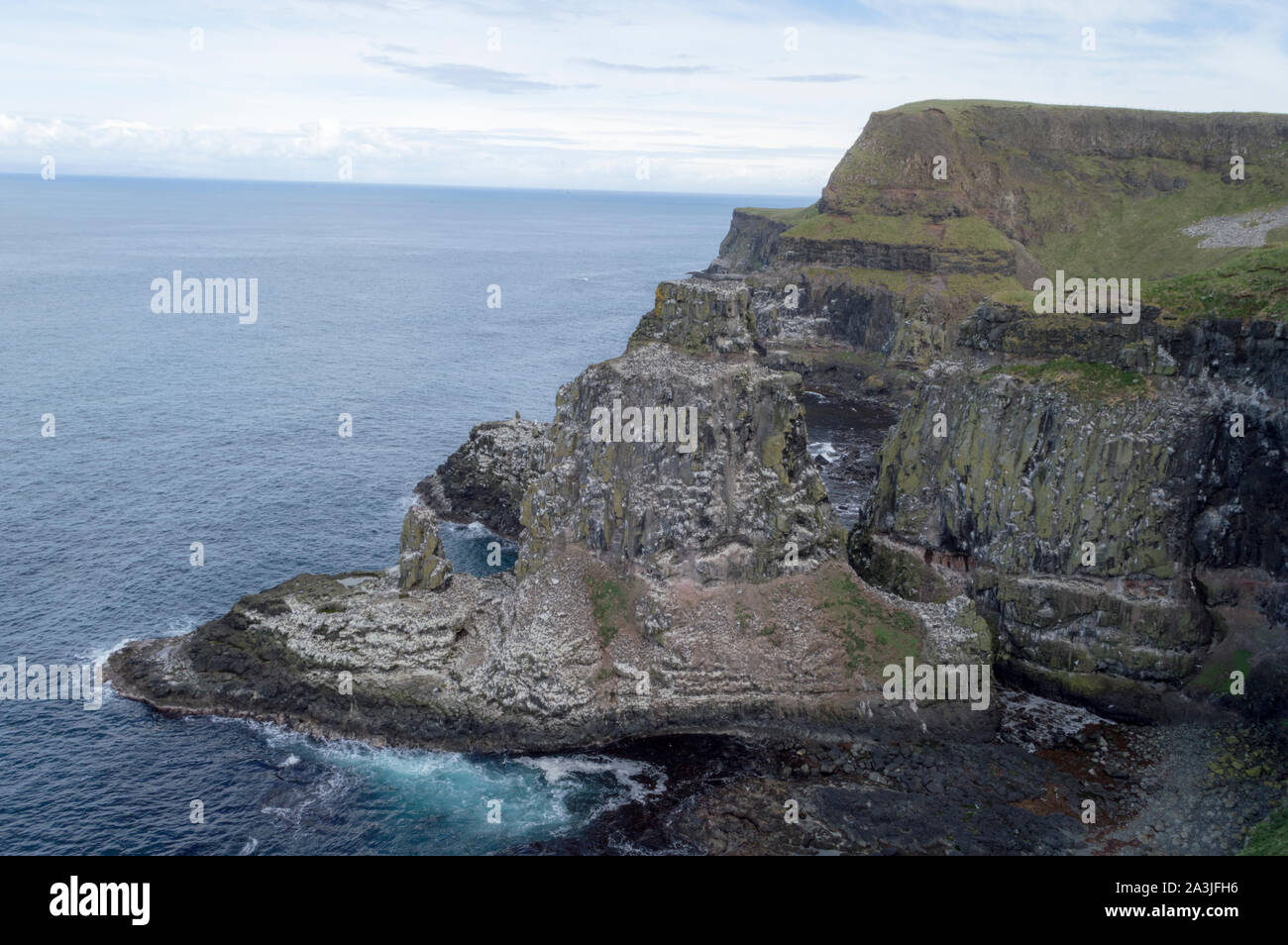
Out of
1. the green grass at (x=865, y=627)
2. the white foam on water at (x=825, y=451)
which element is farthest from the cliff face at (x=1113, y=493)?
the white foam on water at (x=825, y=451)

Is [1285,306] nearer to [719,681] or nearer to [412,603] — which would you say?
[719,681]

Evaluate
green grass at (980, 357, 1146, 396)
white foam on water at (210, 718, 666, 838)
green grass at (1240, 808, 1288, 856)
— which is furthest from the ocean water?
green grass at (980, 357, 1146, 396)

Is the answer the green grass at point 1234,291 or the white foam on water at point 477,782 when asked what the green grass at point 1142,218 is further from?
the white foam on water at point 477,782

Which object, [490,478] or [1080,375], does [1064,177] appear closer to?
[1080,375]

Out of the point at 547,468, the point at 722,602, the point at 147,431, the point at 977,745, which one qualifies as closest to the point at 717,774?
the point at 722,602

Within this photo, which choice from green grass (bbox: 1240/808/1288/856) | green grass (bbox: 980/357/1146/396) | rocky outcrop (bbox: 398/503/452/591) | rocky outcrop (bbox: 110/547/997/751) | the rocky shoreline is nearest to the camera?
green grass (bbox: 1240/808/1288/856)

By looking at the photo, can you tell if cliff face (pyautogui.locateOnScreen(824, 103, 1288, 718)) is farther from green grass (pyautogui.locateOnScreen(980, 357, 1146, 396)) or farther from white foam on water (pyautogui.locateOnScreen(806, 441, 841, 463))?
white foam on water (pyautogui.locateOnScreen(806, 441, 841, 463))

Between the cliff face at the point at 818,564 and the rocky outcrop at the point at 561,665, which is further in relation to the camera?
the cliff face at the point at 818,564
